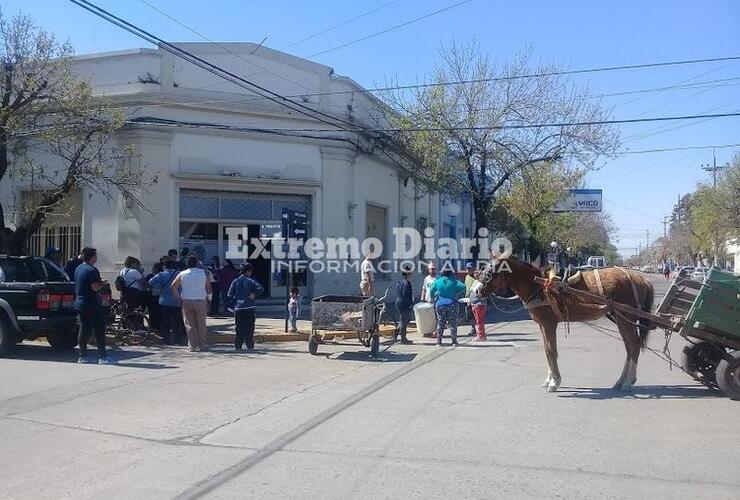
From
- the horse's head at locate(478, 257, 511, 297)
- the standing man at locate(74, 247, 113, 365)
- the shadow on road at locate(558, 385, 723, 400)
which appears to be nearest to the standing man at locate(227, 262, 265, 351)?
the standing man at locate(74, 247, 113, 365)

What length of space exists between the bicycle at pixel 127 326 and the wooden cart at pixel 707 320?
9160 millimetres

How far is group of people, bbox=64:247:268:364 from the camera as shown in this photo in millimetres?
11938

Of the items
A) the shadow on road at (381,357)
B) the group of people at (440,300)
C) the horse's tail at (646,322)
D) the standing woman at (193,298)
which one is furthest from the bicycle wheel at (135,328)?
the horse's tail at (646,322)

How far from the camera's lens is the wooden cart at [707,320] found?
8906 mm

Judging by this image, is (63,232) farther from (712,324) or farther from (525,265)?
(712,324)

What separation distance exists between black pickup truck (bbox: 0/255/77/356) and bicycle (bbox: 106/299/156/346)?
165 centimetres

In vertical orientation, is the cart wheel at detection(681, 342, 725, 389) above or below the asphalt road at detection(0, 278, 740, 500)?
above

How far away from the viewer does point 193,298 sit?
1365 cm

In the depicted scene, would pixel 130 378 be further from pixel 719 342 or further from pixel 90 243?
pixel 90 243

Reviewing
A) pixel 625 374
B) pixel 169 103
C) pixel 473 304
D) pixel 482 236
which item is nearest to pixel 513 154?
pixel 482 236

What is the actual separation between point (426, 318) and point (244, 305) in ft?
15.5

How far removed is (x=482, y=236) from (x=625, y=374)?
53.4 ft

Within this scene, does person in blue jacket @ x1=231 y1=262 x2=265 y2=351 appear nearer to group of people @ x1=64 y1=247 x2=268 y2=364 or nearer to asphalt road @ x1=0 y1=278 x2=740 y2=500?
group of people @ x1=64 y1=247 x2=268 y2=364

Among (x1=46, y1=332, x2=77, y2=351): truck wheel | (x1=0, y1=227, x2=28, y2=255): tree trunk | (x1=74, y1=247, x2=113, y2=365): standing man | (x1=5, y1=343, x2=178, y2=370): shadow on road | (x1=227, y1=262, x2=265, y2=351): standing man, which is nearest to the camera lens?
(x1=74, y1=247, x2=113, y2=365): standing man
